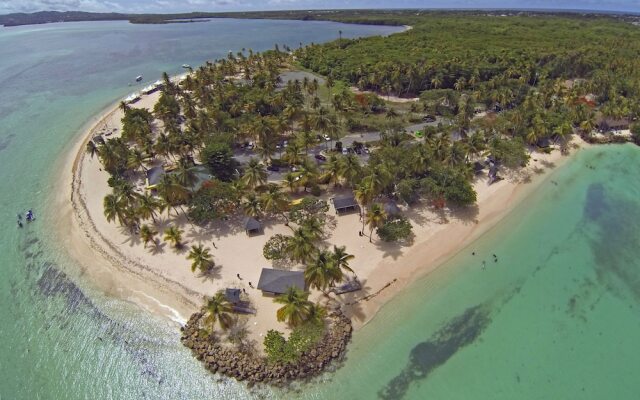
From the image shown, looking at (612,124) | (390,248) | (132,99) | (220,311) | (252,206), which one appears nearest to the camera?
(220,311)

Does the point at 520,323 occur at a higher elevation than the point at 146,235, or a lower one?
lower

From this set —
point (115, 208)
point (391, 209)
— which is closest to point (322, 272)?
point (391, 209)

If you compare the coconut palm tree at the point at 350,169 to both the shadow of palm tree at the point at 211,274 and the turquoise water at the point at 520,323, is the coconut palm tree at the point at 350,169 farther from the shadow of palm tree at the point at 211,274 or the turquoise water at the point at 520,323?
the shadow of palm tree at the point at 211,274

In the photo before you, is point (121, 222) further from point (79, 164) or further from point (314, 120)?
point (314, 120)

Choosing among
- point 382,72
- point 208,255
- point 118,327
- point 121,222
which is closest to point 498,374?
point 208,255

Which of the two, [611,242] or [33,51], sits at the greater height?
[33,51]

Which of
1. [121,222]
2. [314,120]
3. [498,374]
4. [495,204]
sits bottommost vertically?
[498,374]

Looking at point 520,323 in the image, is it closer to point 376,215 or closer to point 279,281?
point 376,215
